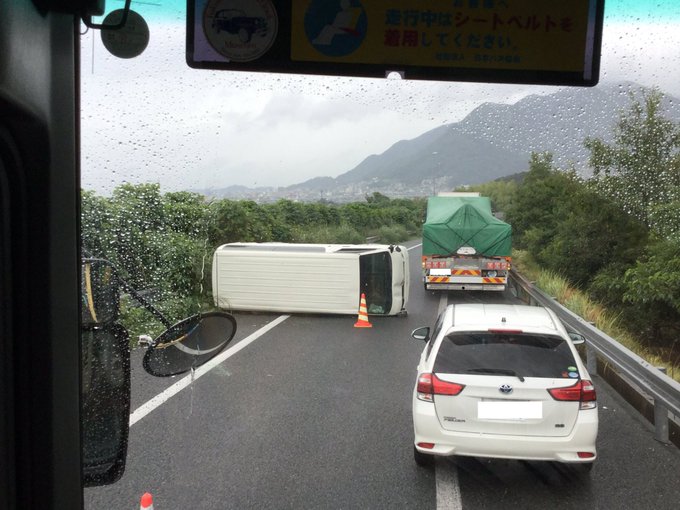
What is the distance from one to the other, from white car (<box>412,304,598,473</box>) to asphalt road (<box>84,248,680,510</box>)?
0.24m

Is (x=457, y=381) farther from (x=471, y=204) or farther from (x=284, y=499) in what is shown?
(x=471, y=204)

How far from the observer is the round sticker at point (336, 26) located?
1918 mm

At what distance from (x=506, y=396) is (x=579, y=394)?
0.48 meters

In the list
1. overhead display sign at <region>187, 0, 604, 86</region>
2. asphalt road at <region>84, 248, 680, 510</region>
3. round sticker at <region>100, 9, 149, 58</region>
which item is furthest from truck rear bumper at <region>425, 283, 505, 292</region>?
round sticker at <region>100, 9, 149, 58</region>

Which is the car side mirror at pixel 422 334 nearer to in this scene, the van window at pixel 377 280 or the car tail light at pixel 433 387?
the car tail light at pixel 433 387

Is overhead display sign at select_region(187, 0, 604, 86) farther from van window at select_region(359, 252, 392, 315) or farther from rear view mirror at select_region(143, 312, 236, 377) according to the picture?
van window at select_region(359, 252, 392, 315)

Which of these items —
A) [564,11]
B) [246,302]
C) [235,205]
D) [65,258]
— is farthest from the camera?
[246,302]

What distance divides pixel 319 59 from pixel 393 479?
3086mm

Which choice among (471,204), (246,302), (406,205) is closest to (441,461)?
(406,205)

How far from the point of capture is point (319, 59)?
197 cm

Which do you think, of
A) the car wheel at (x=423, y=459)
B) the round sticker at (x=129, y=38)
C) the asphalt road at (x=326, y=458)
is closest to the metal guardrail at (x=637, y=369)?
the asphalt road at (x=326, y=458)

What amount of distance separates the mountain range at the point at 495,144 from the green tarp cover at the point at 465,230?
2.18 meters

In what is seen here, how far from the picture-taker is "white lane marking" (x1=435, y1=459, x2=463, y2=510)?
152 inches

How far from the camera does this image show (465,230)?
11.1 m
